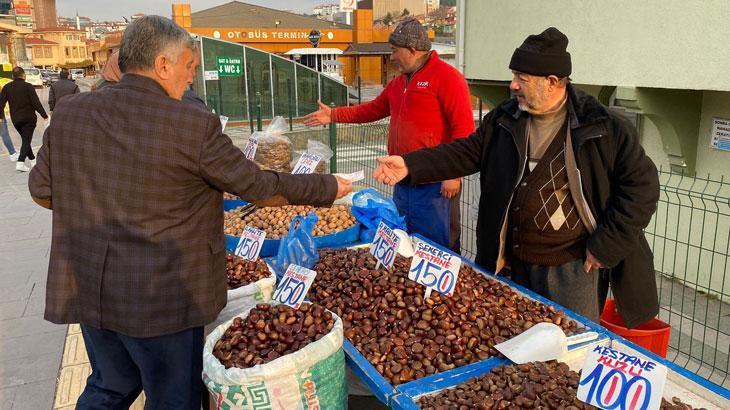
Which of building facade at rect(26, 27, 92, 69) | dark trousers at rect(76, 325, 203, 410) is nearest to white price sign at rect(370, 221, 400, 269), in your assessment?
dark trousers at rect(76, 325, 203, 410)

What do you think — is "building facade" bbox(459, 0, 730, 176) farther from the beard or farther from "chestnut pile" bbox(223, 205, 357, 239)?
"chestnut pile" bbox(223, 205, 357, 239)

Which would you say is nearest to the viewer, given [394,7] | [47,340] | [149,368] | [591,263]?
[149,368]

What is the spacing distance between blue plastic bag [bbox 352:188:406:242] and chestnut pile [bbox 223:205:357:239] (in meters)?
0.10

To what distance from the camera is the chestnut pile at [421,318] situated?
2312mm

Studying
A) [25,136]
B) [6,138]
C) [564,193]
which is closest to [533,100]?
[564,193]

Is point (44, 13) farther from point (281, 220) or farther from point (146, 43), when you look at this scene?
point (146, 43)

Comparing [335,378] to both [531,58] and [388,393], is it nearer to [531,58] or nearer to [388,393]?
[388,393]

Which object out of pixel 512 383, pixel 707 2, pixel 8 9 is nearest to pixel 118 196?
pixel 512 383

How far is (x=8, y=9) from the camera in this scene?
109m

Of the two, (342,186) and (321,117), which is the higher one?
(321,117)

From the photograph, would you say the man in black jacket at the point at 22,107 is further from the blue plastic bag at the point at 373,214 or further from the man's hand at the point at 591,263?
the man's hand at the point at 591,263

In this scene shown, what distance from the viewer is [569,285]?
107 inches

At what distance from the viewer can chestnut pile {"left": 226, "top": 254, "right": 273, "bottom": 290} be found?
9.96 feet

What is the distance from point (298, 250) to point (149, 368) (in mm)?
1230
